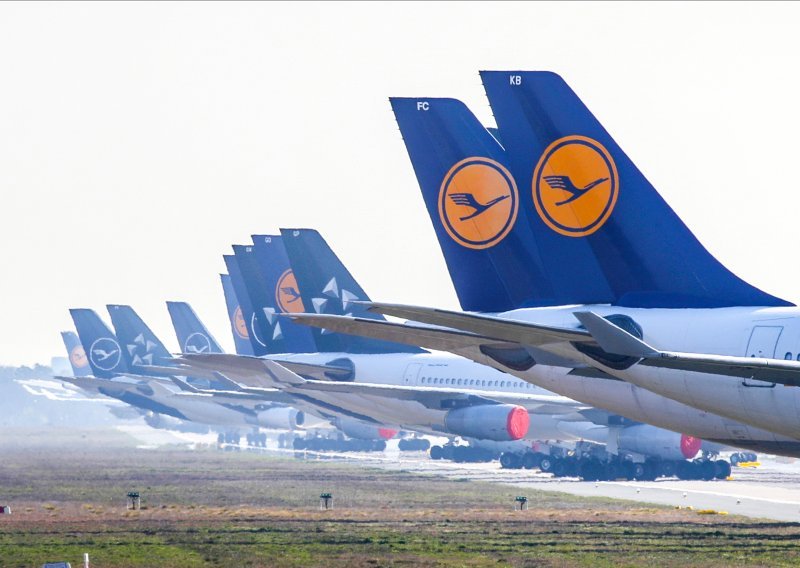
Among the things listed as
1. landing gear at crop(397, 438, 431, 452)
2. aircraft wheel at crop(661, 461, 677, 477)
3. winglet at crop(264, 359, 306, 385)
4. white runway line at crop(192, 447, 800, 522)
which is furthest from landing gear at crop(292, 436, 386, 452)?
winglet at crop(264, 359, 306, 385)

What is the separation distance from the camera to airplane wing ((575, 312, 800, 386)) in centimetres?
2003

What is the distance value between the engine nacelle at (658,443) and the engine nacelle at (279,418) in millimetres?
44860

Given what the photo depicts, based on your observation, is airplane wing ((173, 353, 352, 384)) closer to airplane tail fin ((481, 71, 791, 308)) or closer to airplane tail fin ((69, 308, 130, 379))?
airplane tail fin ((481, 71, 791, 308))

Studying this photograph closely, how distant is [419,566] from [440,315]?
4.88 meters

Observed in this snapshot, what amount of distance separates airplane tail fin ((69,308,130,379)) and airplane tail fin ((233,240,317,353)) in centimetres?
4431

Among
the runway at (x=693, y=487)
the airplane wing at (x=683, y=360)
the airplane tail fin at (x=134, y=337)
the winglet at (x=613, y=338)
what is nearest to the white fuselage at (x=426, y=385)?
the runway at (x=693, y=487)

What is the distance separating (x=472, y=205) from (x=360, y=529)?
8065 mm

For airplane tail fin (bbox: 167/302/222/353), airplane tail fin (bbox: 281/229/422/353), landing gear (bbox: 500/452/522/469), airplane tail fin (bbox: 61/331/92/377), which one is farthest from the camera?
airplane tail fin (bbox: 61/331/92/377)

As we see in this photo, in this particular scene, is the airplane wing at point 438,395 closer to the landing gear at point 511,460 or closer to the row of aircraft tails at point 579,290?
the landing gear at point 511,460

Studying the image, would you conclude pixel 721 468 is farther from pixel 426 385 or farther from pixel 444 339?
pixel 444 339

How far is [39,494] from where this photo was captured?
166ft

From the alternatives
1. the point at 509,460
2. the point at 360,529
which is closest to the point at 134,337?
the point at 509,460

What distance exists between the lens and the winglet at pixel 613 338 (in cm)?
1984

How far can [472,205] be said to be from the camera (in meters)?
32.9
